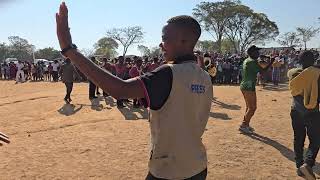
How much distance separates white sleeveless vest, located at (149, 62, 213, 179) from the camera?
8.88 ft

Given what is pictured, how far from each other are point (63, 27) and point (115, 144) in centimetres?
676

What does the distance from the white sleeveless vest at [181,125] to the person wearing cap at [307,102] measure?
3.78 metres

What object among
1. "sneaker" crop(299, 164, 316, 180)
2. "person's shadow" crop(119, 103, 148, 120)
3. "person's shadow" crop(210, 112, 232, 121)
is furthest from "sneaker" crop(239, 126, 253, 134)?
"sneaker" crop(299, 164, 316, 180)

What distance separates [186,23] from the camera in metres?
2.81

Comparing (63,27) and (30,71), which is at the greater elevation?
(63,27)

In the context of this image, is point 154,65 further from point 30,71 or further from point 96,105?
point 30,71

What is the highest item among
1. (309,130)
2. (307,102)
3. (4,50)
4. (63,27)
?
(4,50)

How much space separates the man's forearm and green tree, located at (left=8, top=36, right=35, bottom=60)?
90.9 m

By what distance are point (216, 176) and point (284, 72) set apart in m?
18.5

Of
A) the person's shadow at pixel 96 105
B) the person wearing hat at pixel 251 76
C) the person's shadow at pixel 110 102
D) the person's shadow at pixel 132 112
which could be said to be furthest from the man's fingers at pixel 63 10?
the person's shadow at pixel 110 102

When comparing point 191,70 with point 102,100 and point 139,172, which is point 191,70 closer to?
point 139,172

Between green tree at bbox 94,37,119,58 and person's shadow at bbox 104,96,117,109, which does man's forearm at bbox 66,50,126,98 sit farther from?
green tree at bbox 94,37,119,58

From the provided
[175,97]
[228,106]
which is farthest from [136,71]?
[175,97]

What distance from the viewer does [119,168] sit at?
733 centimetres
